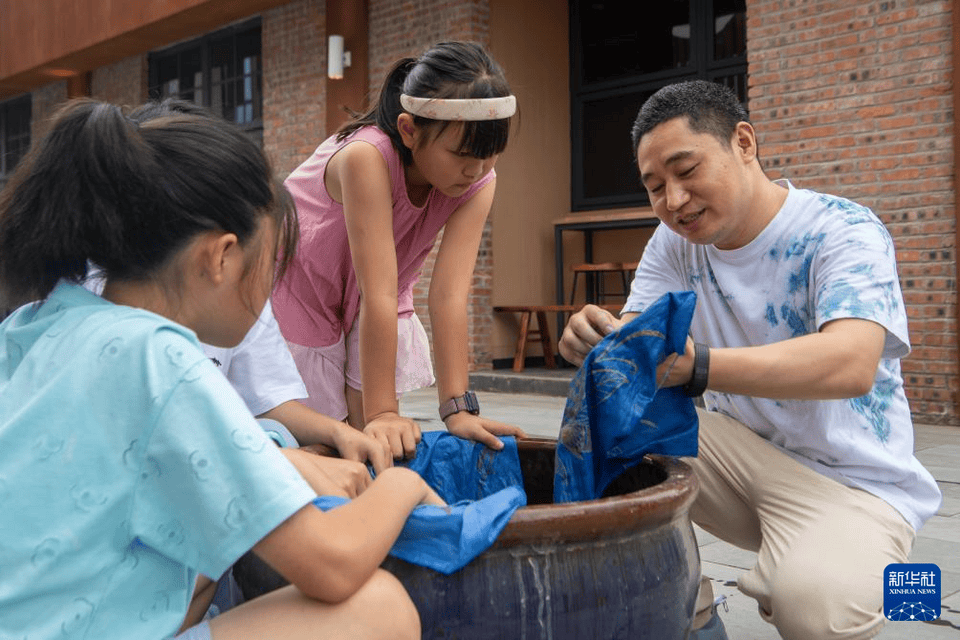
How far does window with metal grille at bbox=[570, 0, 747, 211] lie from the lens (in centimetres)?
737

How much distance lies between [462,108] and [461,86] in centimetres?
5

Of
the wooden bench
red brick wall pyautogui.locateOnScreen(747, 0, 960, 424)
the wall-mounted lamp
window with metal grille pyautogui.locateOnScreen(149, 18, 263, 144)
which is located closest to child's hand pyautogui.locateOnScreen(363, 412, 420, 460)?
red brick wall pyautogui.locateOnScreen(747, 0, 960, 424)

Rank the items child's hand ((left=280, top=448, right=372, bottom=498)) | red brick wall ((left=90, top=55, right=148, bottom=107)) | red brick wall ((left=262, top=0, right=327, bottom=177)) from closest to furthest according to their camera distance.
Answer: child's hand ((left=280, top=448, right=372, bottom=498))
red brick wall ((left=262, top=0, right=327, bottom=177))
red brick wall ((left=90, top=55, right=148, bottom=107))

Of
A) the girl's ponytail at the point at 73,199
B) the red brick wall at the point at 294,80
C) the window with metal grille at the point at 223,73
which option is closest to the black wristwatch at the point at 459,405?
the girl's ponytail at the point at 73,199

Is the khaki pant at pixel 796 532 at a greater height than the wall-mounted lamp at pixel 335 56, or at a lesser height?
lesser

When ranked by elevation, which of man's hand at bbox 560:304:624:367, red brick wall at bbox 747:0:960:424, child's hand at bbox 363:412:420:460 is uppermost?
red brick wall at bbox 747:0:960:424

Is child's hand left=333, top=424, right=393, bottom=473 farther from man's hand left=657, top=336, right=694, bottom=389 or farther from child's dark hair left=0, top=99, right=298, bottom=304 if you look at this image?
child's dark hair left=0, top=99, right=298, bottom=304

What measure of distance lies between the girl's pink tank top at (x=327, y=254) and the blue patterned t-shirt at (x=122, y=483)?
1253 millimetres

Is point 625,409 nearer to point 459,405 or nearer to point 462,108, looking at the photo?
point 459,405

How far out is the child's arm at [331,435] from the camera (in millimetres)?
1713

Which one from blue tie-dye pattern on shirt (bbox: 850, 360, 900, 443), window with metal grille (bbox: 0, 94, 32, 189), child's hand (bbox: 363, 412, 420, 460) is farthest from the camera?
window with metal grille (bbox: 0, 94, 32, 189)

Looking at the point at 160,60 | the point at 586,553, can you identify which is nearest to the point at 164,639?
the point at 586,553

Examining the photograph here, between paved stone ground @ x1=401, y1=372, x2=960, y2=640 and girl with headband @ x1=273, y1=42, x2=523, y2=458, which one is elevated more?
girl with headband @ x1=273, y1=42, x2=523, y2=458

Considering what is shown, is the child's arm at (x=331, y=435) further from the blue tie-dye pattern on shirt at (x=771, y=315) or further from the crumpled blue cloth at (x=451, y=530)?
the blue tie-dye pattern on shirt at (x=771, y=315)
